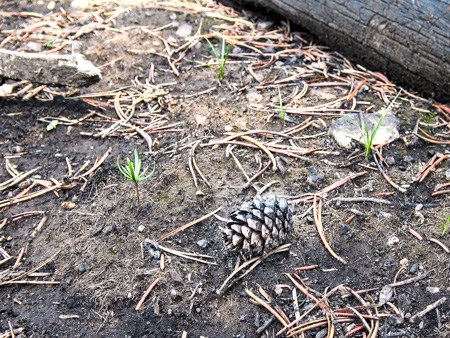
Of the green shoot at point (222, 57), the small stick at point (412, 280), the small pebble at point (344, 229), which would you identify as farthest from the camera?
the green shoot at point (222, 57)

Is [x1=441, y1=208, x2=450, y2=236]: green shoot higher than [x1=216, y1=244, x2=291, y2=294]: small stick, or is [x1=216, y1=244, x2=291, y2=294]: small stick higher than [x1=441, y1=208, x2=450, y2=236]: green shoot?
[x1=441, y1=208, x2=450, y2=236]: green shoot

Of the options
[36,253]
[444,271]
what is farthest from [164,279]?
[444,271]

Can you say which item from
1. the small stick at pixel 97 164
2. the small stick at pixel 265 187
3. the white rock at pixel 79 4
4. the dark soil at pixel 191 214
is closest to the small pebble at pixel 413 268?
the dark soil at pixel 191 214

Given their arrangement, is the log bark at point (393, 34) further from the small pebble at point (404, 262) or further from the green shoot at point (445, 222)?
the small pebble at point (404, 262)

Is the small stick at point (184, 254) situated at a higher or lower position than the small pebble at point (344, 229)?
lower

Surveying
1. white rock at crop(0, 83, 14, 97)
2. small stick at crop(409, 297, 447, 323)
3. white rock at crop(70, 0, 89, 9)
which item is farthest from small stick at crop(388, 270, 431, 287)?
white rock at crop(70, 0, 89, 9)

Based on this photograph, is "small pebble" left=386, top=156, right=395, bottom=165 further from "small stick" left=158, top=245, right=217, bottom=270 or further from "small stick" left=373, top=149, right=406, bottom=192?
"small stick" left=158, top=245, right=217, bottom=270

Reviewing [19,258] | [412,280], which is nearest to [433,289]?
[412,280]

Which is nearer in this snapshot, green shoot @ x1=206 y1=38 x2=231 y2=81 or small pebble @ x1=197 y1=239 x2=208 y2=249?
small pebble @ x1=197 y1=239 x2=208 y2=249
